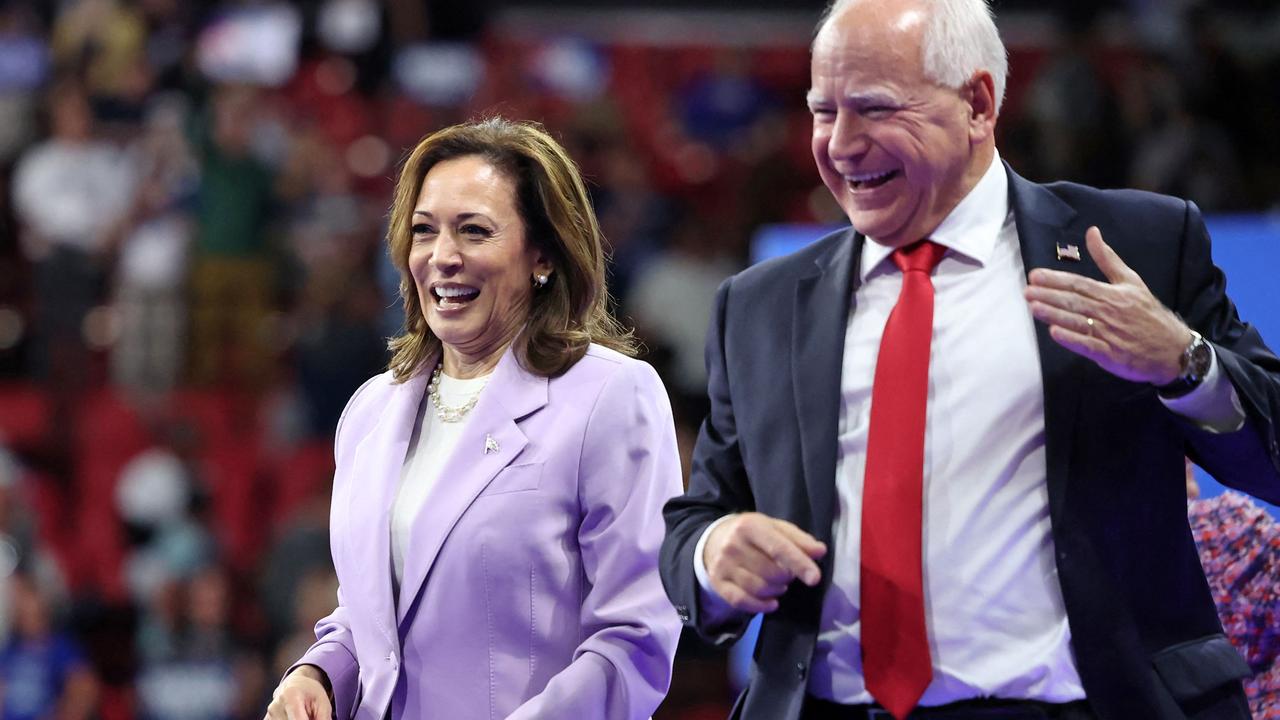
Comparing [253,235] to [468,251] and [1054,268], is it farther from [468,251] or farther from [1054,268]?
[1054,268]

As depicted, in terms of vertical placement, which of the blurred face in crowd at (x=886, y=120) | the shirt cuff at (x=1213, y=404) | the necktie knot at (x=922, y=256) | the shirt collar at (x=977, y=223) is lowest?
the shirt cuff at (x=1213, y=404)

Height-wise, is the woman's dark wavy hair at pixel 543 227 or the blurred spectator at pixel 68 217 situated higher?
the woman's dark wavy hair at pixel 543 227

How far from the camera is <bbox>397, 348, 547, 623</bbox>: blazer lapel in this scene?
2518mm

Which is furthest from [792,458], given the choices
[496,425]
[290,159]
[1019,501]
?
[290,159]

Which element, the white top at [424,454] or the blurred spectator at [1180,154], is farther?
the blurred spectator at [1180,154]

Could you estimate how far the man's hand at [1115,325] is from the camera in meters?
1.93

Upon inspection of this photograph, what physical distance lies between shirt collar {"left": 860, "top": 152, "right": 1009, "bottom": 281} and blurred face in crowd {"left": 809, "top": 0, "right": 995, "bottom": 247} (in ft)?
0.07

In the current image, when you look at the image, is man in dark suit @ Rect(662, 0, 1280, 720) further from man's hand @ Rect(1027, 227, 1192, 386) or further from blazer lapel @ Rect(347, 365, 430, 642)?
blazer lapel @ Rect(347, 365, 430, 642)

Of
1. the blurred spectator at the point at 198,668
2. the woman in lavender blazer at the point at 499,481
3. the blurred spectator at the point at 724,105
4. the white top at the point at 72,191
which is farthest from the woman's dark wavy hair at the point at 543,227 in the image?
the blurred spectator at the point at 724,105

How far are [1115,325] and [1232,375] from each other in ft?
0.55

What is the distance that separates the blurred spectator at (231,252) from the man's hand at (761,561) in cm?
608

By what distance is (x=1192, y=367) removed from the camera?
1.95 metres

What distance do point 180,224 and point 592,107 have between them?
2.16 m

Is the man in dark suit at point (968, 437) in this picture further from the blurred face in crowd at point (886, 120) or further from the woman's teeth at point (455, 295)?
the woman's teeth at point (455, 295)
